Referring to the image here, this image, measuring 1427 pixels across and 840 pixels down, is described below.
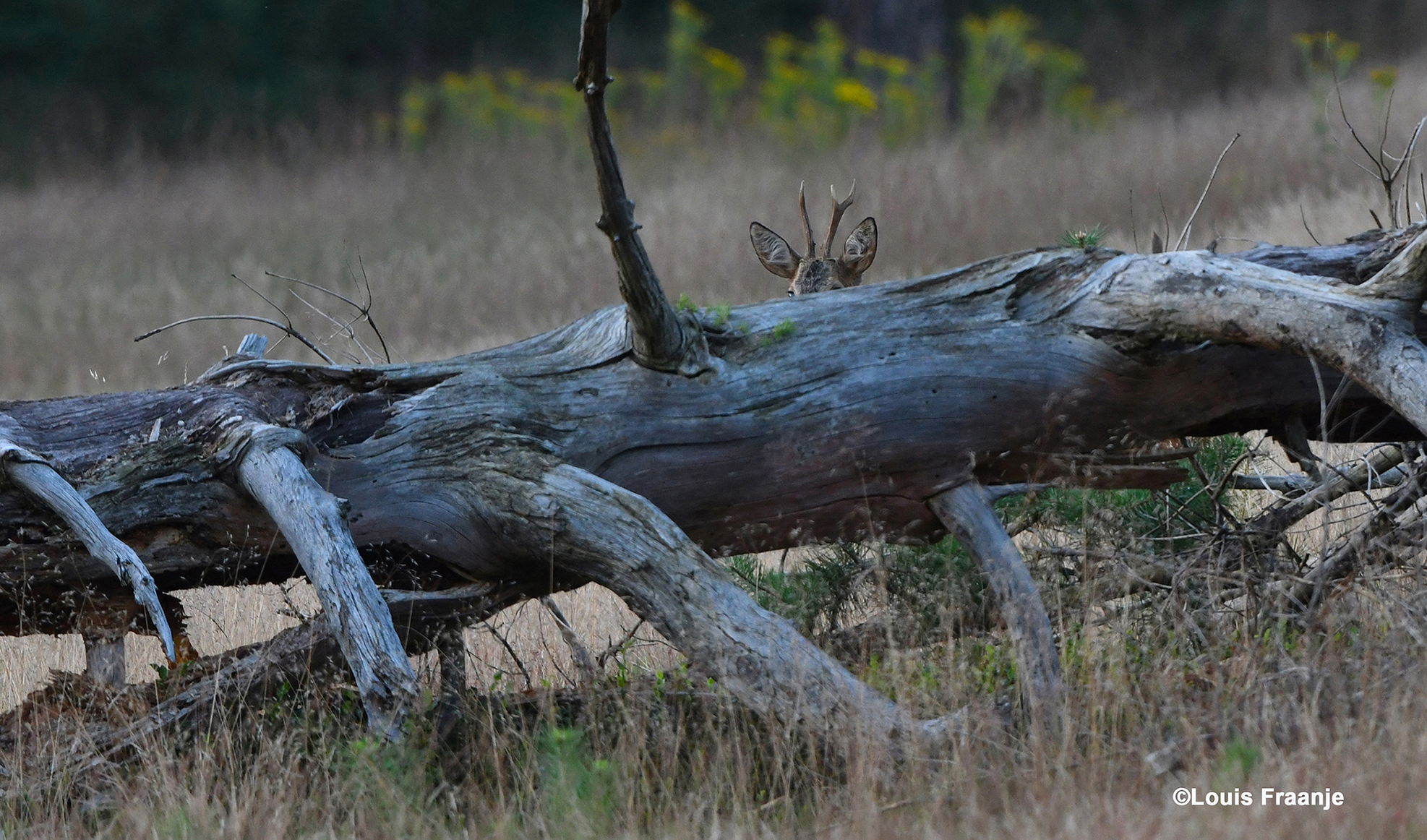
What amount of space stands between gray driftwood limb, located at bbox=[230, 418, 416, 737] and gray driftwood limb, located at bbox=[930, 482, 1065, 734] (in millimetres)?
1544

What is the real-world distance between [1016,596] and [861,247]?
3.11 metres

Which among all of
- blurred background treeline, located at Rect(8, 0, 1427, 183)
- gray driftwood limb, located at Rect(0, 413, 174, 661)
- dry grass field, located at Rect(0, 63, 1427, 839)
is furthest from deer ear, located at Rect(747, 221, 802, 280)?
blurred background treeline, located at Rect(8, 0, 1427, 183)

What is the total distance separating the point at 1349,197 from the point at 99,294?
39.0 feet

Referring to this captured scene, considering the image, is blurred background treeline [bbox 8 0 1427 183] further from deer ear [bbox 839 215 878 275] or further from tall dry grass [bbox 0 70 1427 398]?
deer ear [bbox 839 215 878 275]

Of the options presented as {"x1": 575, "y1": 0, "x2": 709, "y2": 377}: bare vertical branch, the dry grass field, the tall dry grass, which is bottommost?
the dry grass field

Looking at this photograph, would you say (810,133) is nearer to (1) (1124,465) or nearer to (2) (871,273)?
(2) (871,273)

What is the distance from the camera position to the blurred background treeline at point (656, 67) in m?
16.0

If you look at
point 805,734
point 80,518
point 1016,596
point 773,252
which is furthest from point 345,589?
point 773,252

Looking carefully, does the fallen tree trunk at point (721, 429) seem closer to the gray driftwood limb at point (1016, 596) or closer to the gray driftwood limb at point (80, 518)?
the gray driftwood limb at point (1016, 596)

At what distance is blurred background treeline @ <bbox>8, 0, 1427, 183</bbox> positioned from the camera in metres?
16.0

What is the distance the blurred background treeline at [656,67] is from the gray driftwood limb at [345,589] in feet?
40.3

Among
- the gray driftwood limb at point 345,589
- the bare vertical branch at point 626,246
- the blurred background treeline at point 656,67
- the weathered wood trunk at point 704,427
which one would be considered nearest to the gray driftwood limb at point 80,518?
the weathered wood trunk at point 704,427

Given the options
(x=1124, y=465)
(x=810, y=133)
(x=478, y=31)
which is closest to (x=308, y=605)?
(x=1124, y=465)

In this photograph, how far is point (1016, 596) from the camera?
140 inches
